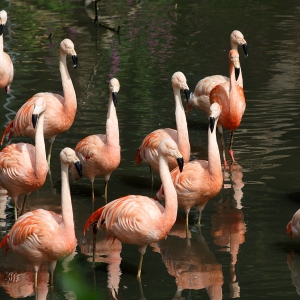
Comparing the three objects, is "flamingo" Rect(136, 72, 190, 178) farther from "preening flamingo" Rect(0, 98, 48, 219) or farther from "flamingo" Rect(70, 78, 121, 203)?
"preening flamingo" Rect(0, 98, 48, 219)

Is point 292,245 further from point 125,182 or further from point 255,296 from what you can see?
point 125,182

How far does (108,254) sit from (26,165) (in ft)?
3.83

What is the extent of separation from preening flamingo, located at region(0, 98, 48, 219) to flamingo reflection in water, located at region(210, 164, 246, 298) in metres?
1.72

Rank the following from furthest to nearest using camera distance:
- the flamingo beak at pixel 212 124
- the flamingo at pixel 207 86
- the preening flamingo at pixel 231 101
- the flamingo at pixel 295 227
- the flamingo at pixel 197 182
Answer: the flamingo at pixel 207 86
the preening flamingo at pixel 231 101
the flamingo beak at pixel 212 124
the flamingo at pixel 197 182
the flamingo at pixel 295 227

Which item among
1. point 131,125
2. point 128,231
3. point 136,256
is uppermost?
point 128,231

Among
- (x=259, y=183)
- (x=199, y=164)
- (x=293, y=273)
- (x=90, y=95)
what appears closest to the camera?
(x=293, y=273)

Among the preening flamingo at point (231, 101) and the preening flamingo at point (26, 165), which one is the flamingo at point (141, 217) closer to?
the preening flamingo at point (26, 165)

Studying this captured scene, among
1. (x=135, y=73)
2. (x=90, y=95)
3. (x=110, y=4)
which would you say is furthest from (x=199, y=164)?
(x=110, y=4)

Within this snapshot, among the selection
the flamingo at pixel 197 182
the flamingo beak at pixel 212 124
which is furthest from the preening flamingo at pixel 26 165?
the flamingo beak at pixel 212 124

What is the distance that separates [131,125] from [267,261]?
4.16 m

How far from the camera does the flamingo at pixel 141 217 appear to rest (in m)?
5.91

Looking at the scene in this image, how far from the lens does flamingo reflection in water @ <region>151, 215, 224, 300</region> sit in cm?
594

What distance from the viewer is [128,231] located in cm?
596

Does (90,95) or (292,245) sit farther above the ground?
(292,245)
